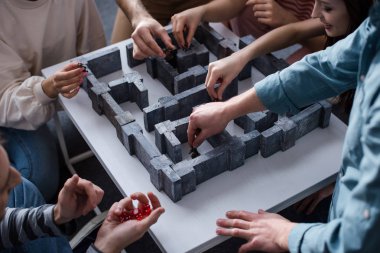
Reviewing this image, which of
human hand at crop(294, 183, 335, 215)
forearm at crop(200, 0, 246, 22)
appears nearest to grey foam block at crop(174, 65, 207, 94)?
forearm at crop(200, 0, 246, 22)

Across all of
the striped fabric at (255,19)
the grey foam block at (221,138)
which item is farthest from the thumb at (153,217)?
the striped fabric at (255,19)

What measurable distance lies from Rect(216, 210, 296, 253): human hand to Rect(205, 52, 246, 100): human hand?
33 centimetres

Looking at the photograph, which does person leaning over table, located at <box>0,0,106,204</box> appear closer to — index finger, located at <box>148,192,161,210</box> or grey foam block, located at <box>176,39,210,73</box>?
grey foam block, located at <box>176,39,210,73</box>

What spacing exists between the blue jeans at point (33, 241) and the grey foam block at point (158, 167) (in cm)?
30

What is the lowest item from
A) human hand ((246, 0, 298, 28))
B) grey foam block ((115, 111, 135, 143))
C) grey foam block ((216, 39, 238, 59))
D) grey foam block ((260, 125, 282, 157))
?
grey foam block ((260, 125, 282, 157))

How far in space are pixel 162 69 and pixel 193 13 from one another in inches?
8.0

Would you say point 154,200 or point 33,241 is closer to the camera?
point 154,200

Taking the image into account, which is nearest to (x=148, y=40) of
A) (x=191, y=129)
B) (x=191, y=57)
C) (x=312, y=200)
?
(x=191, y=57)

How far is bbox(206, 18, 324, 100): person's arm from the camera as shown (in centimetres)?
118

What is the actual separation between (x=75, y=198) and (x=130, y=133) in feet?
0.60

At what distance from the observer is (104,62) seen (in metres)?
1.31

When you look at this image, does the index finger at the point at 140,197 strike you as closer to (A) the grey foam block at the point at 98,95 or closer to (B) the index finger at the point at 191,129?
(B) the index finger at the point at 191,129

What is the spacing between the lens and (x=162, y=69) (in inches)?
49.8

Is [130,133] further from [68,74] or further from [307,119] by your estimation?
[307,119]
